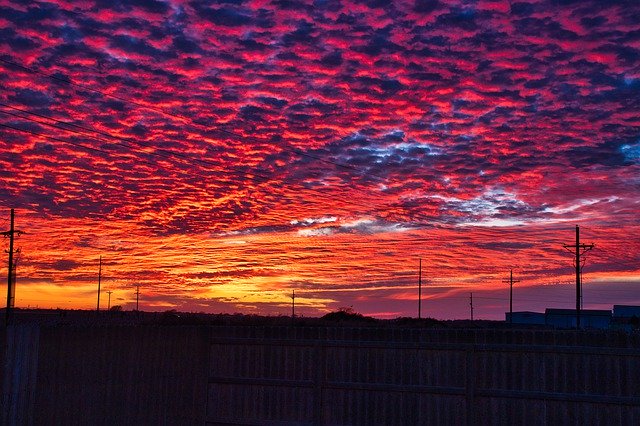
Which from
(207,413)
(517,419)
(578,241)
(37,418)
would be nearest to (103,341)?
(37,418)

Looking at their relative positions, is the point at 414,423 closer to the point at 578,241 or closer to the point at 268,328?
the point at 268,328

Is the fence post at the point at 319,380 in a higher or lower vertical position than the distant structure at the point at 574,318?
lower

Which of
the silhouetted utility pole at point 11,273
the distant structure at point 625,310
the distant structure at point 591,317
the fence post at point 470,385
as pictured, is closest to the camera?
the fence post at point 470,385

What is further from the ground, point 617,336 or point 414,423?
point 617,336

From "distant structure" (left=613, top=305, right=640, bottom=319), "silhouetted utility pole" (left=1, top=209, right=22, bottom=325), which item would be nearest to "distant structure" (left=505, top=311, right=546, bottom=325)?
"distant structure" (left=613, top=305, right=640, bottom=319)

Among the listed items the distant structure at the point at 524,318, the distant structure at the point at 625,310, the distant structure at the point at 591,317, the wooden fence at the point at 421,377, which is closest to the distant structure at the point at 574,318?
the distant structure at the point at 591,317

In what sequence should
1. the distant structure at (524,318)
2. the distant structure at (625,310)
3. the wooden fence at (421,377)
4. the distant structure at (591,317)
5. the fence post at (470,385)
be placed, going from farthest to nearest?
the distant structure at (524,318) < the distant structure at (625,310) < the distant structure at (591,317) < the fence post at (470,385) < the wooden fence at (421,377)

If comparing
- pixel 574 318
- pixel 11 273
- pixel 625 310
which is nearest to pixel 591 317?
pixel 574 318

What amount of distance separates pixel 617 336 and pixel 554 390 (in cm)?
147

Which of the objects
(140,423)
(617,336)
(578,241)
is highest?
(578,241)

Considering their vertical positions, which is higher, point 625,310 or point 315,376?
point 625,310

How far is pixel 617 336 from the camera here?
42.7 feet

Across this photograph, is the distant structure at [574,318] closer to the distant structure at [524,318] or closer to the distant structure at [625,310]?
the distant structure at [625,310]

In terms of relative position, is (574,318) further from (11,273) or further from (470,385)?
(470,385)
